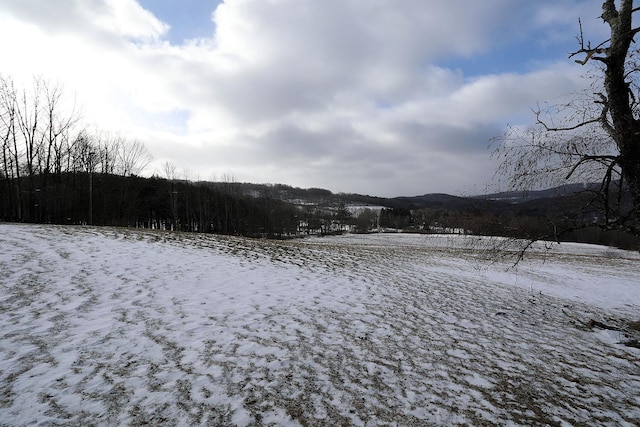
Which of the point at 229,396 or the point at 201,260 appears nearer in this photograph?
the point at 229,396

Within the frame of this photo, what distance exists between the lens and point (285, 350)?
5445mm

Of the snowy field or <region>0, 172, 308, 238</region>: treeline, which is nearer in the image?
the snowy field

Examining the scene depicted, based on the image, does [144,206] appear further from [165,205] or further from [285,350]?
[285,350]

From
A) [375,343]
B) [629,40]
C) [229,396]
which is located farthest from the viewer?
[375,343]

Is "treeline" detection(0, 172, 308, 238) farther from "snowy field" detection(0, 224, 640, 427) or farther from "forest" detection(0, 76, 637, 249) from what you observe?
"snowy field" detection(0, 224, 640, 427)

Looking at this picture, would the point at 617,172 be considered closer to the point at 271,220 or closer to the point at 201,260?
the point at 201,260

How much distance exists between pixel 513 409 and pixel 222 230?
66.0 meters

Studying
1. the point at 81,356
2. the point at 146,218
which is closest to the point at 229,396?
the point at 81,356

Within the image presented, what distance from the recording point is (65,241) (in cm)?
1313

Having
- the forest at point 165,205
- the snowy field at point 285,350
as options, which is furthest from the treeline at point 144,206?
the snowy field at point 285,350

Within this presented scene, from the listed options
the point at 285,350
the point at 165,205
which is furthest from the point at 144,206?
the point at 285,350

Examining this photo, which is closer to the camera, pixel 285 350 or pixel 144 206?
pixel 285 350

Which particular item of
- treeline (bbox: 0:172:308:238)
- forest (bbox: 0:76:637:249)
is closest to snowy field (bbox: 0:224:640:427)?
forest (bbox: 0:76:637:249)

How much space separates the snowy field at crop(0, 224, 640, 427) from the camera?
3.81 meters
